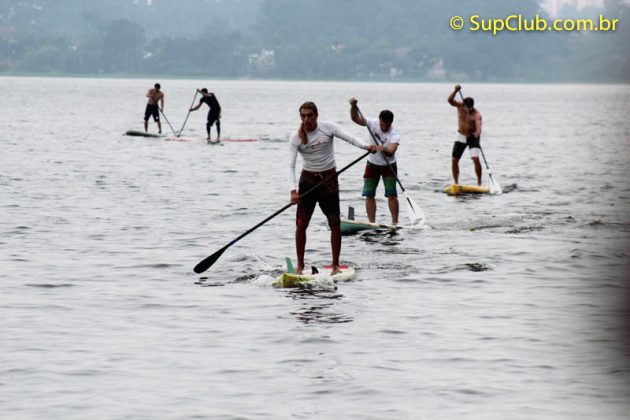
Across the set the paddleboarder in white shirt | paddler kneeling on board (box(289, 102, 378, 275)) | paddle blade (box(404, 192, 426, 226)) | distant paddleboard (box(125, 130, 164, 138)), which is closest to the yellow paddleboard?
paddler kneeling on board (box(289, 102, 378, 275))

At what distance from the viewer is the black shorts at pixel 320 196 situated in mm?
12992

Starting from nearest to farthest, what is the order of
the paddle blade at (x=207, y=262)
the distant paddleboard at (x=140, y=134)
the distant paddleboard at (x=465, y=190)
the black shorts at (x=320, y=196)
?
1. the black shorts at (x=320, y=196)
2. the paddle blade at (x=207, y=262)
3. the distant paddleboard at (x=465, y=190)
4. the distant paddleboard at (x=140, y=134)

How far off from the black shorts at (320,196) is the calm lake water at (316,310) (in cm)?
87

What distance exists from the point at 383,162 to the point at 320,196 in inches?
173

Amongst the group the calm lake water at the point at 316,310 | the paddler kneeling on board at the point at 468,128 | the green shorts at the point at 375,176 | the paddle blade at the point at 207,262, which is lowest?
the calm lake water at the point at 316,310

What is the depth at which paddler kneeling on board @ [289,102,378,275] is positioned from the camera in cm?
1276

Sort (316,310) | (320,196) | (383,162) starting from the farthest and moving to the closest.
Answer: (383,162), (320,196), (316,310)

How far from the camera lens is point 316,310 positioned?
12.2m

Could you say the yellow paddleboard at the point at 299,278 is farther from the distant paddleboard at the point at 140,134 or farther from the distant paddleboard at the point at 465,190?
the distant paddleboard at the point at 140,134

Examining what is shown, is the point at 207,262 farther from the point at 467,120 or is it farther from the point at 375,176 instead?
the point at 467,120

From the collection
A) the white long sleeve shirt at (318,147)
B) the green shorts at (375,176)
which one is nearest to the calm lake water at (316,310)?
the green shorts at (375,176)

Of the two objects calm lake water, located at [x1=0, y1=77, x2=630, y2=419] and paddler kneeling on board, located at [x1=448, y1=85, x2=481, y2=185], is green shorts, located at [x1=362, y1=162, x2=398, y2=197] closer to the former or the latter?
calm lake water, located at [x1=0, y1=77, x2=630, y2=419]

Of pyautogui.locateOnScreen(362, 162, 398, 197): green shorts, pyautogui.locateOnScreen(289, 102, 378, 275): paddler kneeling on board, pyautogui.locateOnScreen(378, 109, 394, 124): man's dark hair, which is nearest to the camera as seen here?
pyautogui.locateOnScreen(289, 102, 378, 275): paddler kneeling on board

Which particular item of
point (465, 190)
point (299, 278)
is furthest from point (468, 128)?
point (299, 278)
